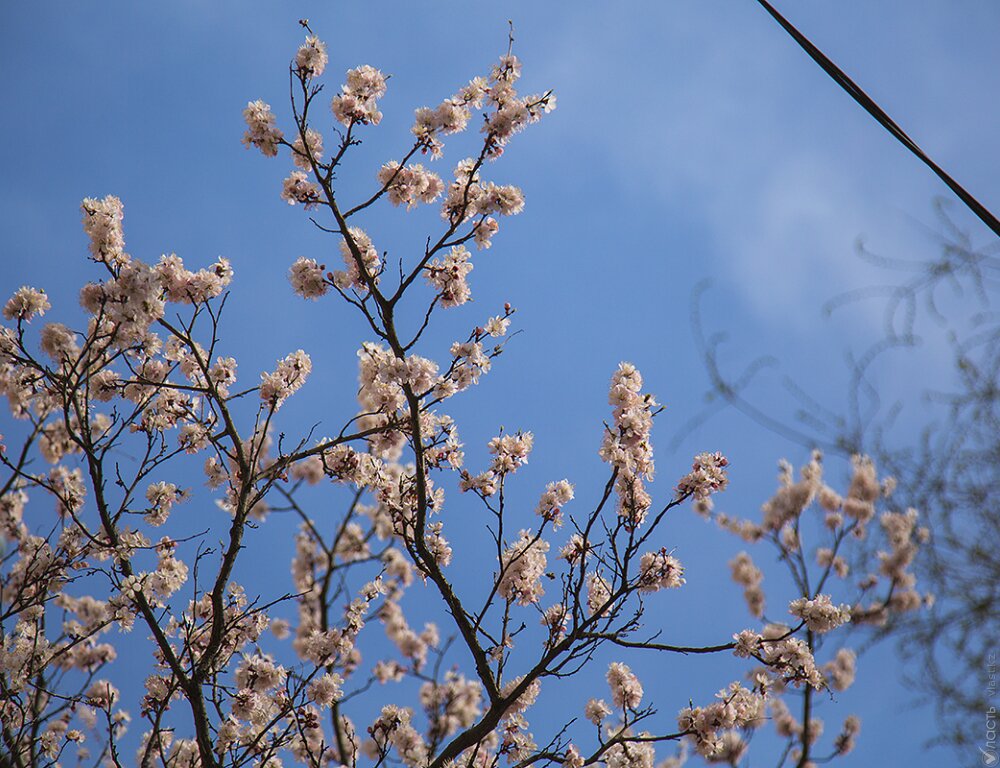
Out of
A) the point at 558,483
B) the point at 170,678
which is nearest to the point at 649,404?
the point at 558,483

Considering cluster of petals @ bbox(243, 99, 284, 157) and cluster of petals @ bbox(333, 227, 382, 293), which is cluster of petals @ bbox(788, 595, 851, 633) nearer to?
cluster of petals @ bbox(333, 227, 382, 293)

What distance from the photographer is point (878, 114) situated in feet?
3.59

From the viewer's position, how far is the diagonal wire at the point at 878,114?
1.09 m

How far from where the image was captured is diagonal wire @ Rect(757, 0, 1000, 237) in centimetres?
109

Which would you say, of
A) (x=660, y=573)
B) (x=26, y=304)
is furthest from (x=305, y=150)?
(x=660, y=573)

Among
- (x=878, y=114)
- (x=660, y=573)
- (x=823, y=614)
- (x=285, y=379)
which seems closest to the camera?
(x=878, y=114)

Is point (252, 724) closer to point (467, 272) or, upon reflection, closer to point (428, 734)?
point (428, 734)

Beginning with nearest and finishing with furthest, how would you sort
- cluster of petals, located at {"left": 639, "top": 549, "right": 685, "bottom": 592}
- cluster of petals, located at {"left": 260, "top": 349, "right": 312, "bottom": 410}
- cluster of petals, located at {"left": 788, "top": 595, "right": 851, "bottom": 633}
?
cluster of petals, located at {"left": 788, "top": 595, "right": 851, "bottom": 633} → cluster of petals, located at {"left": 639, "top": 549, "right": 685, "bottom": 592} → cluster of petals, located at {"left": 260, "top": 349, "right": 312, "bottom": 410}

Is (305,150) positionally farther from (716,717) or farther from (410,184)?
(716,717)

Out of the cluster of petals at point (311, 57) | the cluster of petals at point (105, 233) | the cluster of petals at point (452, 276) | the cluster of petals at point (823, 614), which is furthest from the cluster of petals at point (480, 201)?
the cluster of petals at point (823, 614)

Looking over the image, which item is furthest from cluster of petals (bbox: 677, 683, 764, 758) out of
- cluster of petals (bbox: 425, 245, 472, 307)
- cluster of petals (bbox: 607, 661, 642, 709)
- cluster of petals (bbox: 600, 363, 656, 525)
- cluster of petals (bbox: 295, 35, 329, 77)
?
cluster of petals (bbox: 295, 35, 329, 77)

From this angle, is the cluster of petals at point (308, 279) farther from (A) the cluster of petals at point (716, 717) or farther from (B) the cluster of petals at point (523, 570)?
(A) the cluster of petals at point (716, 717)

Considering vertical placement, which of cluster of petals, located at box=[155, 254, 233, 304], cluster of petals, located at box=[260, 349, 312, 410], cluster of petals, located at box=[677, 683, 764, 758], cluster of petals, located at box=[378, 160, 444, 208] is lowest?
cluster of petals, located at box=[677, 683, 764, 758]

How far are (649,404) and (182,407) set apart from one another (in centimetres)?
233
